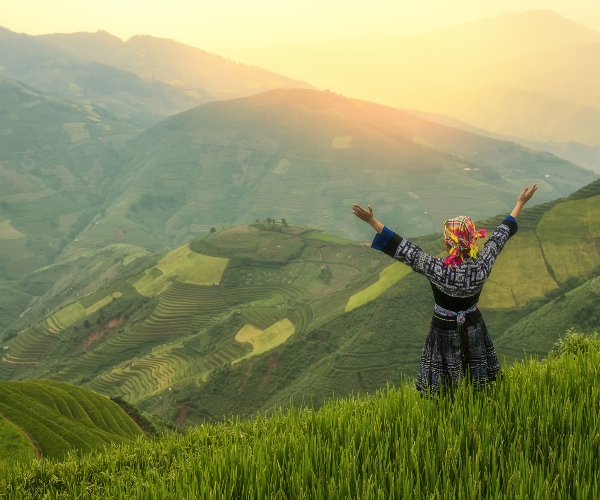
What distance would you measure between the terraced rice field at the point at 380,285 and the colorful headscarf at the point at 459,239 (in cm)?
8346

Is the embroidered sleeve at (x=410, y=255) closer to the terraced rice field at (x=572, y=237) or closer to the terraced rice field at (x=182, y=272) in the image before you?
the terraced rice field at (x=572, y=237)

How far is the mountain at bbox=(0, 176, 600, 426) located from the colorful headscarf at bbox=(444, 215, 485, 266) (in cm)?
4089

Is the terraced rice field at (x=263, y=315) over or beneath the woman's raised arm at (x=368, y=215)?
beneath

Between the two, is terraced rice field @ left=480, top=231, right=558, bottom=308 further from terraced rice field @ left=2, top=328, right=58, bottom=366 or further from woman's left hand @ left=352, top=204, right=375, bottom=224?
terraced rice field @ left=2, top=328, right=58, bottom=366

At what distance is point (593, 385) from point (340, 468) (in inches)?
121

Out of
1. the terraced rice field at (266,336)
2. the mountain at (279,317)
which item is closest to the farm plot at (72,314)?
the mountain at (279,317)

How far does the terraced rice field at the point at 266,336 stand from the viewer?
92.7 metres

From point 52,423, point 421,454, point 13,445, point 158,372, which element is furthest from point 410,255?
point 158,372

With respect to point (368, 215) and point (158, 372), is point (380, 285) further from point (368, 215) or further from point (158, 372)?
point (368, 215)

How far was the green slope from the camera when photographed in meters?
20.8

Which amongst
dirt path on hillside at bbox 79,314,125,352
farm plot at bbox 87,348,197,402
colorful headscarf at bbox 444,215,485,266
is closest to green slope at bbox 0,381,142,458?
colorful headscarf at bbox 444,215,485,266

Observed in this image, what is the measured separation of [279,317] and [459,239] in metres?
101

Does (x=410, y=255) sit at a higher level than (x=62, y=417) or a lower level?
higher

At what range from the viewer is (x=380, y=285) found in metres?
92.8
